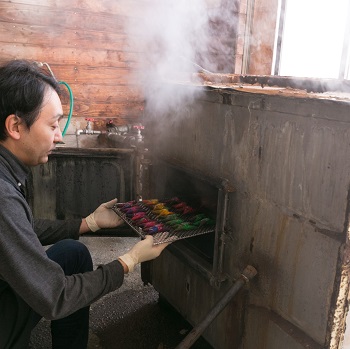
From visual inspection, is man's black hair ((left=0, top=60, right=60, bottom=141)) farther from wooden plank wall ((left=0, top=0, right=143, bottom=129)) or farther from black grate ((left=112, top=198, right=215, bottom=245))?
wooden plank wall ((left=0, top=0, right=143, bottom=129))

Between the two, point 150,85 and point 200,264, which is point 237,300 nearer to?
point 200,264

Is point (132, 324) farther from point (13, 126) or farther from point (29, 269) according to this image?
point (13, 126)

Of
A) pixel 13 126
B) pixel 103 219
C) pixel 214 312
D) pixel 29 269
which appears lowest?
pixel 214 312

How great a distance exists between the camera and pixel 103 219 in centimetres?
247

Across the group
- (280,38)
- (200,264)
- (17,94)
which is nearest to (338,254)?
(200,264)

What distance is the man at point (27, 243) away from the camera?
152cm

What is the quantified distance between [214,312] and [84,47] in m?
3.98

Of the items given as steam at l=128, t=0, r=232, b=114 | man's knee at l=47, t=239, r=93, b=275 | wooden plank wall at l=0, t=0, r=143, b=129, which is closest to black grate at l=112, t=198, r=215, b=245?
man's knee at l=47, t=239, r=93, b=275

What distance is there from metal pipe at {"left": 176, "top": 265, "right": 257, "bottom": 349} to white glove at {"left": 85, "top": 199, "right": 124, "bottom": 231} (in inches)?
36.4

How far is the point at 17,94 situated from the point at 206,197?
4.07 ft

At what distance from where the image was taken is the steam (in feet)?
8.58

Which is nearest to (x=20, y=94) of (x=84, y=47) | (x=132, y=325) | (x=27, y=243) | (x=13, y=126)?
(x=13, y=126)

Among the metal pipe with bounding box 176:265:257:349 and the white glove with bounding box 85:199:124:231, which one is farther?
the white glove with bounding box 85:199:124:231

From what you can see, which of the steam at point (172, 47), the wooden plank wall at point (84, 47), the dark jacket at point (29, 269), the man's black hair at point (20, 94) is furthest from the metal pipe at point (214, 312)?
the wooden plank wall at point (84, 47)
